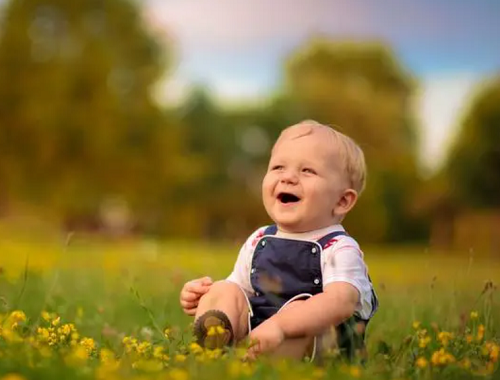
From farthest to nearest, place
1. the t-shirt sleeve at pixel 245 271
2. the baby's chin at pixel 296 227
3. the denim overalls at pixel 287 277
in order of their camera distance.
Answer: the t-shirt sleeve at pixel 245 271 < the baby's chin at pixel 296 227 < the denim overalls at pixel 287 277

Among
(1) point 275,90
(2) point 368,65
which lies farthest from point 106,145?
(2) point 368,65

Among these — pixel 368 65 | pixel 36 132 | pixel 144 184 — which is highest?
pixel 368 65

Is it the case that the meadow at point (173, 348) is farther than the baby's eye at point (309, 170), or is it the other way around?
the baby's eye at point (309, 170)

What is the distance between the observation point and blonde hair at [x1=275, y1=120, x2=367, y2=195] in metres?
3.75

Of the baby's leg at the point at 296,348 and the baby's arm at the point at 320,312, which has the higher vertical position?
the baby's arm at the point at 320,312

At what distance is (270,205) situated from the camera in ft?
12.3

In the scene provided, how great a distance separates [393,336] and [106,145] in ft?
71.2

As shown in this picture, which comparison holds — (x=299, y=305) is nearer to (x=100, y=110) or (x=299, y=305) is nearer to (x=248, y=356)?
(x=248, y=356)

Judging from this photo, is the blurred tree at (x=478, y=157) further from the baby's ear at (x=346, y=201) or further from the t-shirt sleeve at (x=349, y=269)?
the t-shirt sleeve at (x=349, y=269)

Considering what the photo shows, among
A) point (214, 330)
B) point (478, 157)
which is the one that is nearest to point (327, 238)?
point (214, 330)

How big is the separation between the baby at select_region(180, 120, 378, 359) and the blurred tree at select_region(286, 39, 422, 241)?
21.0 meters

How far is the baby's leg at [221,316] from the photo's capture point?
10.7 feet

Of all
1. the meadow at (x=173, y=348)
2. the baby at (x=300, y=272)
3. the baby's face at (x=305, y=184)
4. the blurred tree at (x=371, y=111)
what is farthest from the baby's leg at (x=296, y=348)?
the blurred tree at (x=371, y=111)

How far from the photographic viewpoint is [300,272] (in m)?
3.58
